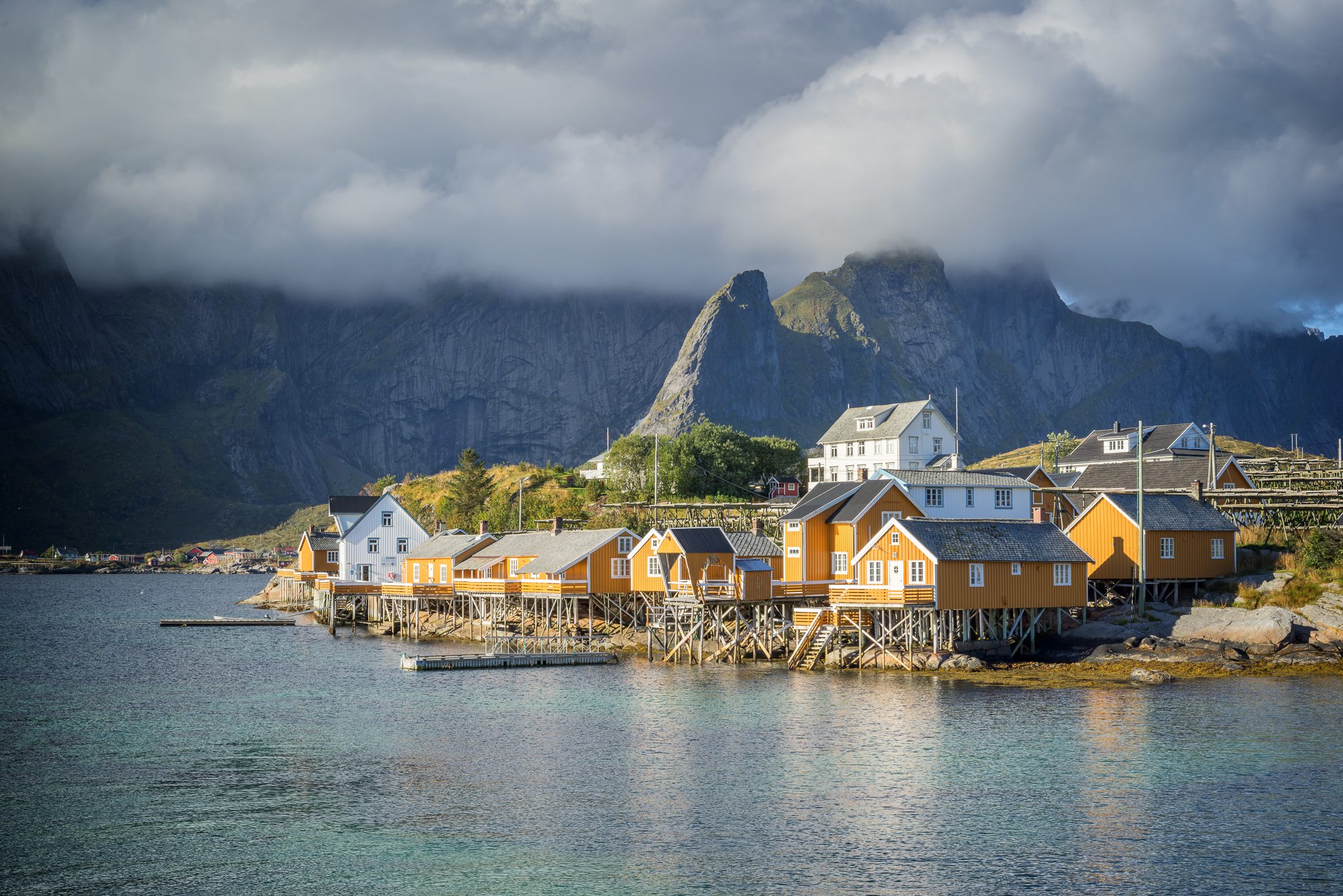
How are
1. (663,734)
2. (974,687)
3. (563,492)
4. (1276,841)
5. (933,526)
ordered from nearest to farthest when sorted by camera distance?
1. (1276,841)
2. (663,734)
3. (974,687)
4. (933,526)
5. (563,492)

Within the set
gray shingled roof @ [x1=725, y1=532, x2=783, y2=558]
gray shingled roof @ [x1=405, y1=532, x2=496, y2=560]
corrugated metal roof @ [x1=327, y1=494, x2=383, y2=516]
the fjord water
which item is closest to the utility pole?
the fjord water

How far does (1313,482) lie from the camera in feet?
288

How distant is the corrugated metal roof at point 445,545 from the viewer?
9900 centimetres

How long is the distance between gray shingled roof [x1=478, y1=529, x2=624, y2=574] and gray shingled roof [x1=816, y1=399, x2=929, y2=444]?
3670cm

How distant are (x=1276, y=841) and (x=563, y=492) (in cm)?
9927

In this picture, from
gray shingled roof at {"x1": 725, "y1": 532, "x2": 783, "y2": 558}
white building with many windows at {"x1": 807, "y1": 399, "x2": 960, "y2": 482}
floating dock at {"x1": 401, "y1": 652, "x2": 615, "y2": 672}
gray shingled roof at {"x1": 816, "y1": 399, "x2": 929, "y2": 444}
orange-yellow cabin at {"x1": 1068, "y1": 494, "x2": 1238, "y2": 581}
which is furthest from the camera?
gray shingled roof at {"x1": 816, "y1": 399, "x2": 929, "y2": 444}

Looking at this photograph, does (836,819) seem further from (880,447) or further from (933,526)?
(880,447)

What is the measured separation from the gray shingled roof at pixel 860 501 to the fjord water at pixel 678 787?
40.4 feet

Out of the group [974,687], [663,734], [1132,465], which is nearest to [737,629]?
[974,687]

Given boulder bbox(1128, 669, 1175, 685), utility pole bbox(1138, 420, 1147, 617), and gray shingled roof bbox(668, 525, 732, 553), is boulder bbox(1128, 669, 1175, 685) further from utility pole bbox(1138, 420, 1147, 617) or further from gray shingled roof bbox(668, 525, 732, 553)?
gray shingled roof bbox(668, 525, 732, 553)

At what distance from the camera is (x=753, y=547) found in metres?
75.2

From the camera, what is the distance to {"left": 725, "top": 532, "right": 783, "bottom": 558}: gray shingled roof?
74625mm

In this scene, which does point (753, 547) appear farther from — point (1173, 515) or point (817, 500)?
point (1173, 515)

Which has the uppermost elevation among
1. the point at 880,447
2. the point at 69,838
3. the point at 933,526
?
the point at 880,447
